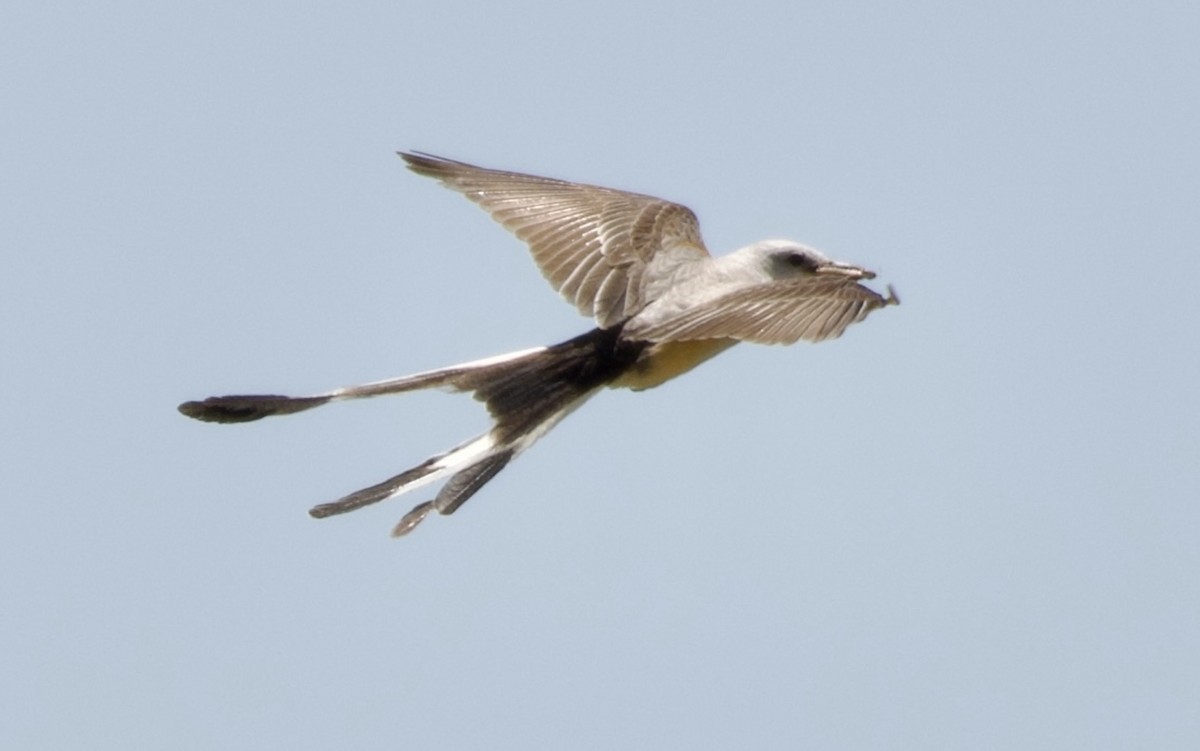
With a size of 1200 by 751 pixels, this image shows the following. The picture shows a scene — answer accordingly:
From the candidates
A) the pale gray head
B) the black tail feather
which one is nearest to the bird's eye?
the pale gray head

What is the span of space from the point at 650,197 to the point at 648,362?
156 cm

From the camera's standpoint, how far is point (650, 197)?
9.73 metres

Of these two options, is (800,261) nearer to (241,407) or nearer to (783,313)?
(783,313)

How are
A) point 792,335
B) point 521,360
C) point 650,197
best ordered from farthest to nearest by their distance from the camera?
point 650,197 < point 521,360 < point 792,335

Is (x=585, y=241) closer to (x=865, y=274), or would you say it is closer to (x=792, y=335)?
(x=865, y=274)

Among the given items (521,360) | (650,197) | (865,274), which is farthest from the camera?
(650,197)

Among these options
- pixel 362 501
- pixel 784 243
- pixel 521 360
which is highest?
pixel 784 243

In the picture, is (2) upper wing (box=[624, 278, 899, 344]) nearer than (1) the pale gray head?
Yes

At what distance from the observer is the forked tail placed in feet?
25.6

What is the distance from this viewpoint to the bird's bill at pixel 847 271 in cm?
912

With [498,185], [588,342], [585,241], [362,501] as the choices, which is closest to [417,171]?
[498,185]

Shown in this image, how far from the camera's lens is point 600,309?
8719 mm

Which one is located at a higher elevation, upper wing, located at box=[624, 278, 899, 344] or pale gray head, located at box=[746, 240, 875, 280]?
pale gray head, located at box=[746, 240, 875, 280]

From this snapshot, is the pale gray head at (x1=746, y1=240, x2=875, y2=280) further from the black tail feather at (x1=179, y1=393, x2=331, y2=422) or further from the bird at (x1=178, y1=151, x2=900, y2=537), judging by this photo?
the black tail feather at (x1=179, y1=393, x2=331, y2=422)
